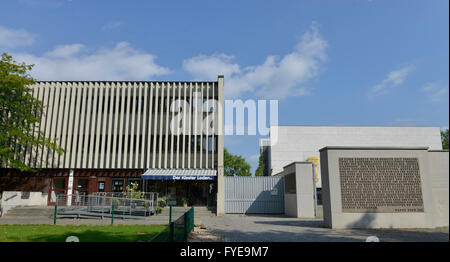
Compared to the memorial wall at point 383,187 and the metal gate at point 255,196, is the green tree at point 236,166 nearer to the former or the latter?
the metal gate at point 255,196

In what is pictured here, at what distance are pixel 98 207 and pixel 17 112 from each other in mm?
15167

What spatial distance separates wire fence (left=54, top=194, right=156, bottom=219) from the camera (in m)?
20.0

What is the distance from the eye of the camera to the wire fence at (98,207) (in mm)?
19986

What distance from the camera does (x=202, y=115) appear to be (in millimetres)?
31531

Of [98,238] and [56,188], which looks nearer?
[98,238]

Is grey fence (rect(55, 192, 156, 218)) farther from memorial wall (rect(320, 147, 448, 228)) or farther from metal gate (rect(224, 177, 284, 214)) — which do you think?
memorial wall (rect(320, 147, 448, 228))

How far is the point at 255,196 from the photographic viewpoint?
89.2 ft

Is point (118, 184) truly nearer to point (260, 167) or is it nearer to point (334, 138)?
point (260, 167)

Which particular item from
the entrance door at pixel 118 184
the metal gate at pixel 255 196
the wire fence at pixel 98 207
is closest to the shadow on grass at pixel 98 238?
the wire fence at pixel 98 207

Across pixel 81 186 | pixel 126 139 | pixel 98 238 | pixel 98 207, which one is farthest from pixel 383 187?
pixel 81 186

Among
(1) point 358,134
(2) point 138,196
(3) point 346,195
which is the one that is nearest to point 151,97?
(2) point 138,196
